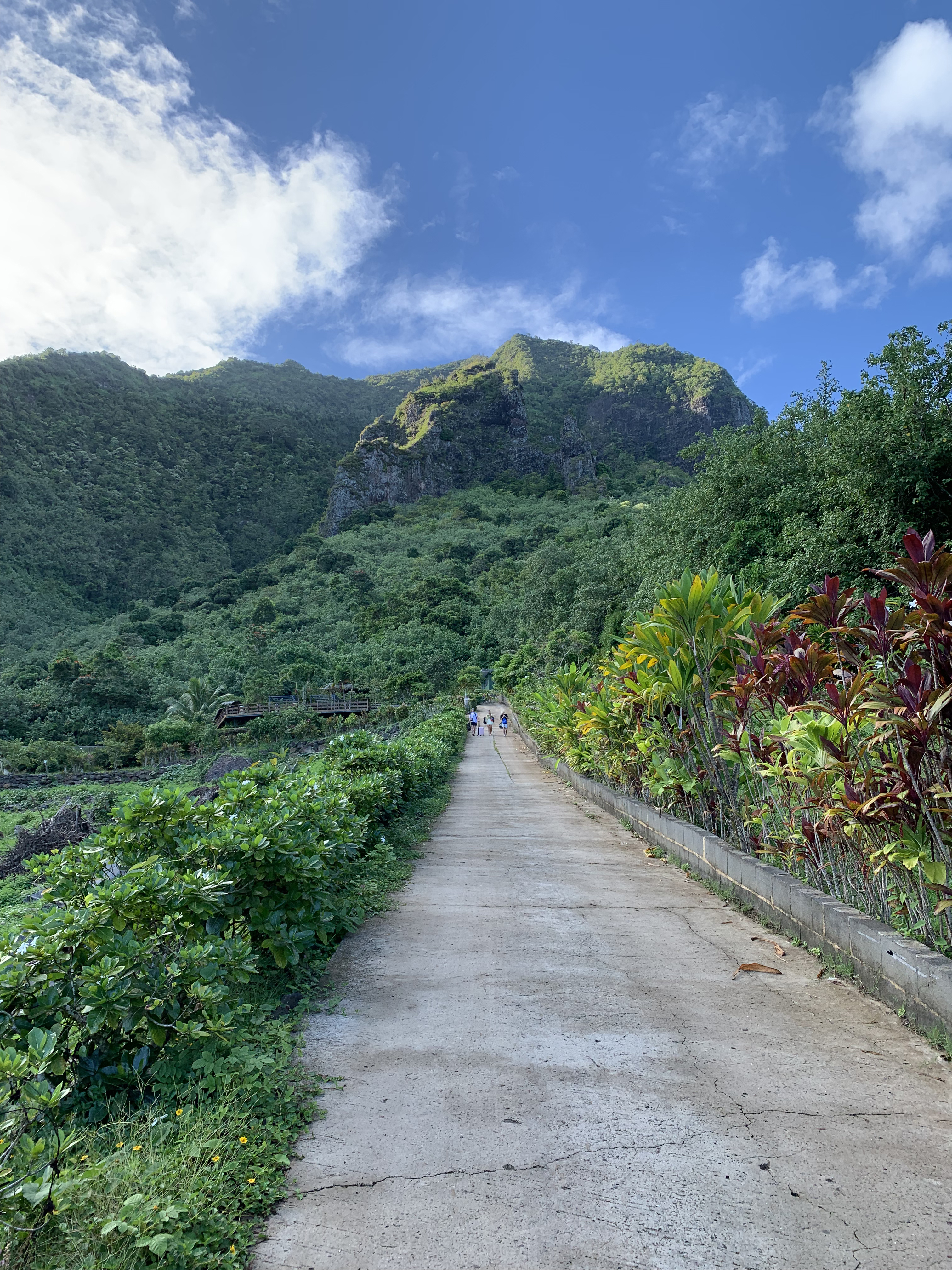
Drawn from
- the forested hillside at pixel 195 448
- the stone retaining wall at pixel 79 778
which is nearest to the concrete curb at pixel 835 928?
the stone retaining wall at pixel 79 778

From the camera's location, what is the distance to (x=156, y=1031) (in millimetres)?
2047

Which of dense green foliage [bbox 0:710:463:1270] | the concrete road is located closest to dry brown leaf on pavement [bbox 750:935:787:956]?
the concrete road

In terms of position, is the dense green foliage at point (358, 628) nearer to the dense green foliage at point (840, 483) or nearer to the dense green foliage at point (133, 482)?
the dense green foliage at point (840, 483)

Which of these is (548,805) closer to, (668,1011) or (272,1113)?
(668,1011)

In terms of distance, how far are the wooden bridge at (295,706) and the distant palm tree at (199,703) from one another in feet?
1.63

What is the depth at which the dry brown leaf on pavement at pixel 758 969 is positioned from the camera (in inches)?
129

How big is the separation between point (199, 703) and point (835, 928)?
41412 millimetres

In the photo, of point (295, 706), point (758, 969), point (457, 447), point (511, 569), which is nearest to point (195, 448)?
point (457, 447)

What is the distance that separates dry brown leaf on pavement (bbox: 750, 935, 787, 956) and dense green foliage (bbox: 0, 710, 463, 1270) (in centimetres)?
245

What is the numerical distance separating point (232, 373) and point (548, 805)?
132 m

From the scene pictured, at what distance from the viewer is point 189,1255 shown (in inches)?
55.9

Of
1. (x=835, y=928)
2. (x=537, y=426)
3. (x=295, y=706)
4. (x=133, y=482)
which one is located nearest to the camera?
(x=835, y=928)

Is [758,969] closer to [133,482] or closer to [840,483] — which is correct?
[840,483]

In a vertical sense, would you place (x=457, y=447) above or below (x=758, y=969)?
above
